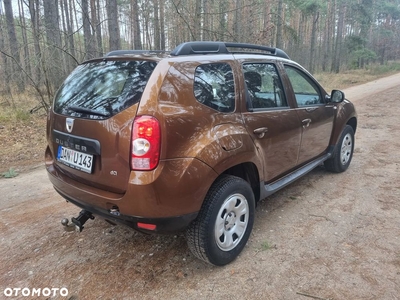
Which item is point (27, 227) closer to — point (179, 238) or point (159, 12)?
point (179, 238)

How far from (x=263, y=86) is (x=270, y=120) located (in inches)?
15.8

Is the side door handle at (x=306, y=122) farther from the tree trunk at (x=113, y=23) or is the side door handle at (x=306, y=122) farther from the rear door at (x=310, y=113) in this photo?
the tree trunk at (x=113, y=23)

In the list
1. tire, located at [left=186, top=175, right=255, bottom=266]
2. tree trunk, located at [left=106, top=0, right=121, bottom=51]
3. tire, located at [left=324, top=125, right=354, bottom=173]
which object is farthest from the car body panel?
tree trunk, located at [left=106, top=0, right=121, bottom=51]

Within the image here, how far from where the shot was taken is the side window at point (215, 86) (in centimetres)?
246

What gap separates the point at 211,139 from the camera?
2.37 metres

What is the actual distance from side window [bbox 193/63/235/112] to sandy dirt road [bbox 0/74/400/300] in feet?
4.62

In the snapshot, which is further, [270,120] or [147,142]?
[270,120]

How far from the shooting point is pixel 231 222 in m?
2.66

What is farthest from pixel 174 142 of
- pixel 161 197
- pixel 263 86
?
pixel 263 86

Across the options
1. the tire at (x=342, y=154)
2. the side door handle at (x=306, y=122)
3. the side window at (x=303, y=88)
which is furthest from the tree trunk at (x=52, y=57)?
the tire at (x=342, y=154)

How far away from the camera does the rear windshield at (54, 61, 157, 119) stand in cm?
228

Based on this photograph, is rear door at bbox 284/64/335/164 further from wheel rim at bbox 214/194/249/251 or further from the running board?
wheel rim at bbox 214/194/249/251

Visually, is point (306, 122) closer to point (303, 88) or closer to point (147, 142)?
point (303, 88)

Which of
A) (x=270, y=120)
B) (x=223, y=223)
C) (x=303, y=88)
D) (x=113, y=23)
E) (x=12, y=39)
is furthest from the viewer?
(x=12, y=39)
